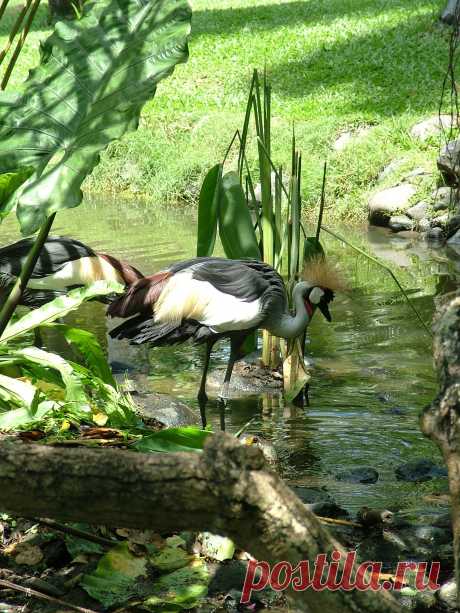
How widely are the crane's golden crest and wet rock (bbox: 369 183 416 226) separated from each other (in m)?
4.76

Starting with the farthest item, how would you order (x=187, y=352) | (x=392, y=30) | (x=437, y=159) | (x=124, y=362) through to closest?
(x=392, y=30) → (x=437, y=159) → (x=187, y=352) → (x=124, y=362)

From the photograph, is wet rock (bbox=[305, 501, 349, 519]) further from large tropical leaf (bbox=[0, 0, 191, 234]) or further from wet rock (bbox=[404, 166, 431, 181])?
wet rock (bbox=[404, 166, 431, 181])

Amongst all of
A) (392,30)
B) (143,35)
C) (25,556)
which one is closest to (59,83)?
(143,35)

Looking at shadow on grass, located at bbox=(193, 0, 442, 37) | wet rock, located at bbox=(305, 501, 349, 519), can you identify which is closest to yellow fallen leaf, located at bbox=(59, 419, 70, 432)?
wet rock, located at bbox=(305, 501, 349, 519)

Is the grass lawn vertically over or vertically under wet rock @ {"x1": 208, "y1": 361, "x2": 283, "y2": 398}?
over

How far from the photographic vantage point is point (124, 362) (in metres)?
6.52

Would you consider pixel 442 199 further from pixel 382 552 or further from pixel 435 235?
pixel 382 552

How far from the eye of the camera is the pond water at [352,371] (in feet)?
15.8

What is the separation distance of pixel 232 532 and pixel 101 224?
9.49m

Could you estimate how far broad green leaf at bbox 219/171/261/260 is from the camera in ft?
18.9

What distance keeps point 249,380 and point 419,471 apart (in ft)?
6.18

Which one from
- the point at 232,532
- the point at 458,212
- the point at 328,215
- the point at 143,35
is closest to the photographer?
the point at 232,532

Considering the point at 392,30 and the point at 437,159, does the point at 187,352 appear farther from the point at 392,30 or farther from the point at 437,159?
the point at 392,30

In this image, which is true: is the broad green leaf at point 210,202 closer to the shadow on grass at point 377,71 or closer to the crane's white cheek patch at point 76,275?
the crane's white cheek patch at point 76,275
